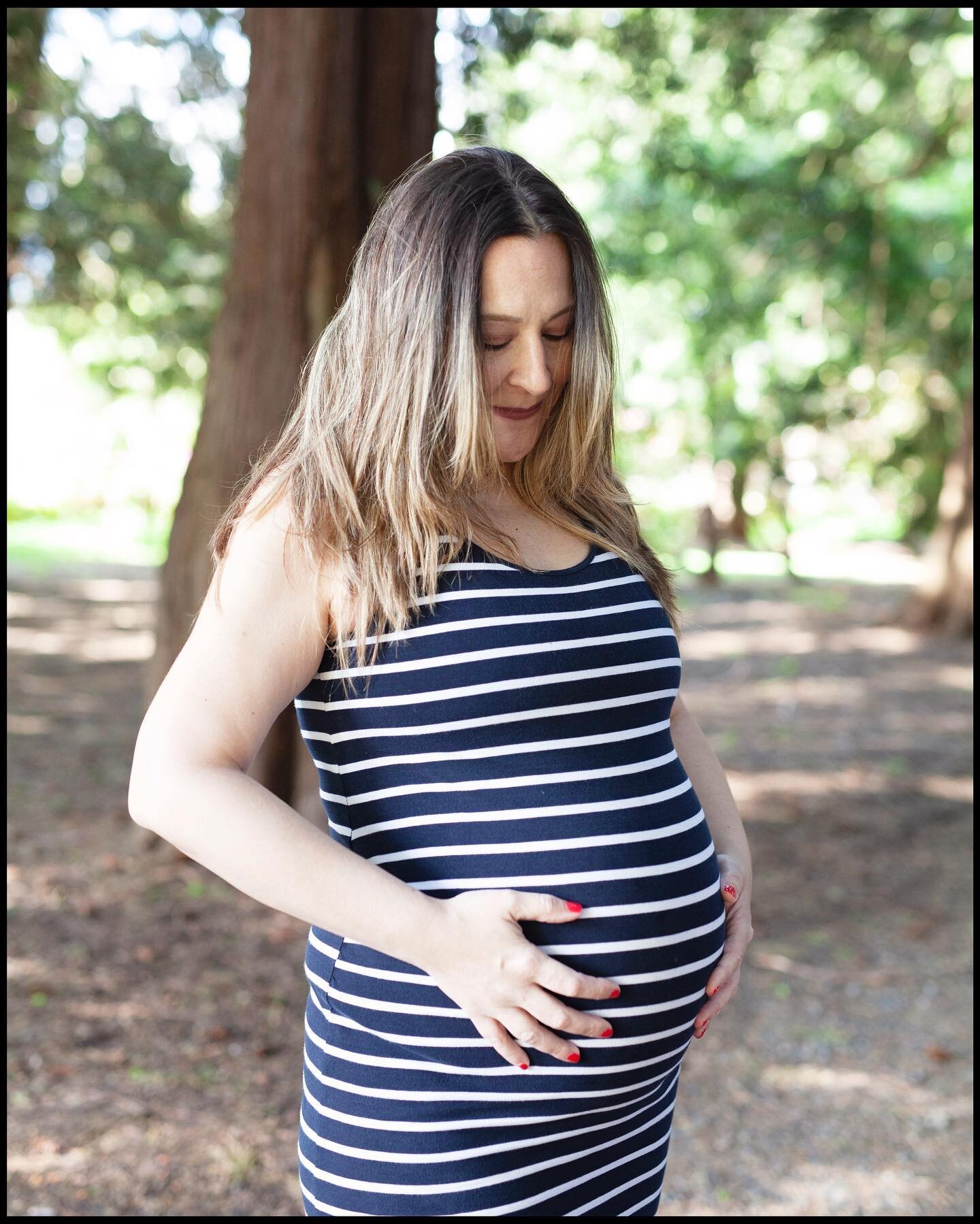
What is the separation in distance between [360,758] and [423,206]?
2.28ft

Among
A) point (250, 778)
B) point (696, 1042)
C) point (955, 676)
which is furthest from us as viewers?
point (955, 676)

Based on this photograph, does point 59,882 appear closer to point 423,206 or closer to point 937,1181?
point 937,1181

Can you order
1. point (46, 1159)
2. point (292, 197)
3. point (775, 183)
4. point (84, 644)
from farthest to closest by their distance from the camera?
point (84, 644), point (775, 183), point (292, 197), point (46, 1159)

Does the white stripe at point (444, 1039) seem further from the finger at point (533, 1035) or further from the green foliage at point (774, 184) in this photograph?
the green foliage at point (774, 184)

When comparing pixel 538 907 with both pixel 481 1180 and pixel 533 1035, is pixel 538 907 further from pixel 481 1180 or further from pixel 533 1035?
pixel 481 1180

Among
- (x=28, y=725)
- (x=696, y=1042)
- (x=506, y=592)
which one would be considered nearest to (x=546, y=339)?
(x=506, y=592)

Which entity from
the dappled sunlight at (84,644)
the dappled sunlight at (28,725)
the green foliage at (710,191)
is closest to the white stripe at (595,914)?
the green foliage at (710,191)

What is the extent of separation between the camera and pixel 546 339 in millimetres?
1489

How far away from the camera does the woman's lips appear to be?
1472 millimetres

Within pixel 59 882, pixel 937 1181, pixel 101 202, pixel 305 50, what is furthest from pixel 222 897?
pixel 101 202

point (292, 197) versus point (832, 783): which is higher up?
point (292, 197)

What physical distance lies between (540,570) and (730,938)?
2.05 feet

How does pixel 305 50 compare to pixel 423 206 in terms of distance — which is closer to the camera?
pixel 423 206

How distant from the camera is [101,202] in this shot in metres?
9.08
